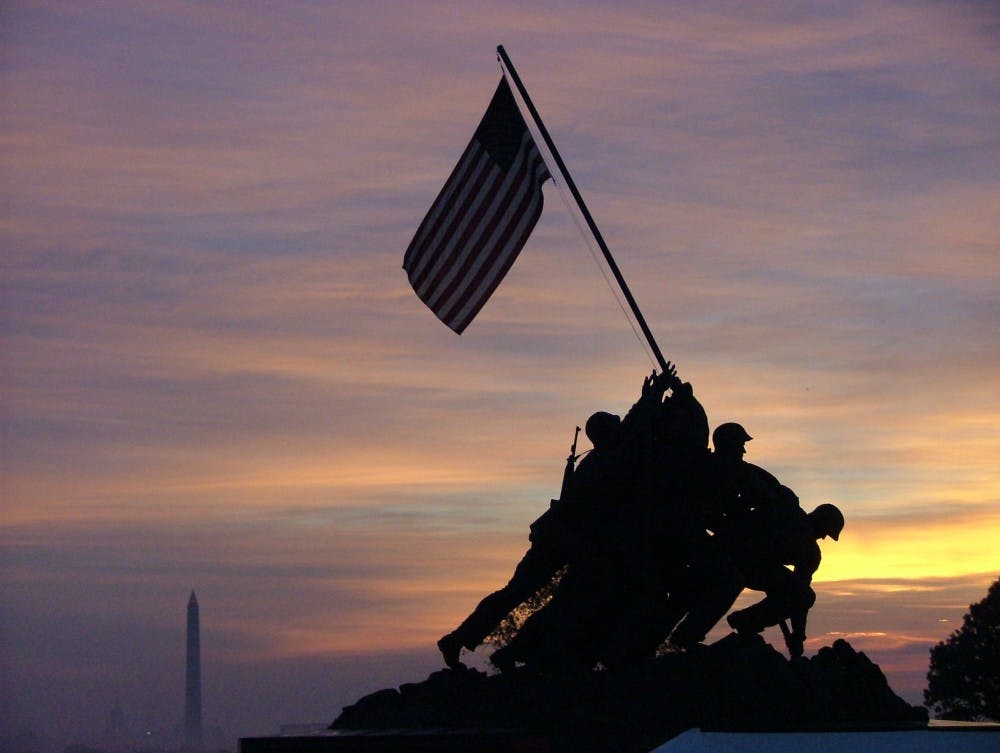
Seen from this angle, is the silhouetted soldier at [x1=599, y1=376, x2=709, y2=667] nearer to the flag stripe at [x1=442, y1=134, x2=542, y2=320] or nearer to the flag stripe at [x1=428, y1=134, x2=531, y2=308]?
the flag stripe at [x1=442, y1=134, x2=542, y2=320]

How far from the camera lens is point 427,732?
18.9 metres

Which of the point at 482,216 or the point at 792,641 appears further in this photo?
the point at 482,216

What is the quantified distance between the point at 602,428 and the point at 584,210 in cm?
282

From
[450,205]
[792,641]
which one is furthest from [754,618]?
[450,205]

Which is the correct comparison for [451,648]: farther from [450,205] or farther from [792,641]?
[450,205]

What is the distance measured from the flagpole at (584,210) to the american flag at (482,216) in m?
0.20

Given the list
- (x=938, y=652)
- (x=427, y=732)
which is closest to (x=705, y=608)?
(x=427, y=732)

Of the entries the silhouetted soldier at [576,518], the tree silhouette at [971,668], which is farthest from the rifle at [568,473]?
the tree silhouette at [971,668]

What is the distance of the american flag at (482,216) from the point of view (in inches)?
846

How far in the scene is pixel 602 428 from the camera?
2108 cm

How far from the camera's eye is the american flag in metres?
21.5

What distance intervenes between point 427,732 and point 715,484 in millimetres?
4678

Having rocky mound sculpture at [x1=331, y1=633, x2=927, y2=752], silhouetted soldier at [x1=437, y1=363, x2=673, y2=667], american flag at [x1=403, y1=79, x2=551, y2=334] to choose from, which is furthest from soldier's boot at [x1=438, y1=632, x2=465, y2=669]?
american flag at [x1=403, y1=79, x2=551, y2=334]

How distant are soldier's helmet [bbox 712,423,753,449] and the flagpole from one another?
1077 millimetres
